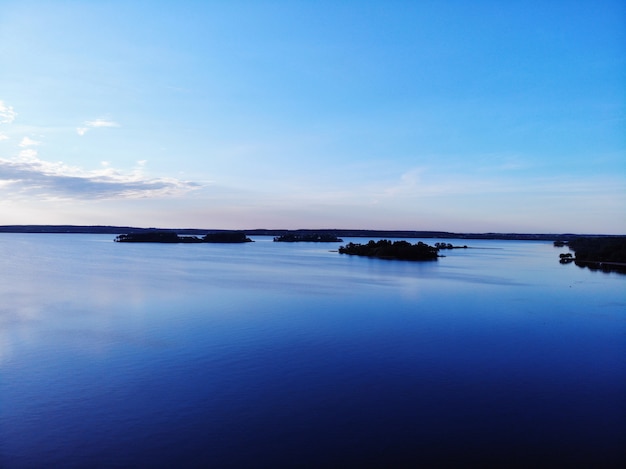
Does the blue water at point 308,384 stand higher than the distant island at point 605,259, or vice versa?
the distant island at point 605,259

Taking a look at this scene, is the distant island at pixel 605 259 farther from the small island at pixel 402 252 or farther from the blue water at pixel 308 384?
the blue water at pixel 308 384

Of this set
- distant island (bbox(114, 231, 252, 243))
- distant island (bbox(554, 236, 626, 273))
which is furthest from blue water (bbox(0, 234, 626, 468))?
distant island (bbox(114, 231, 252, 243))

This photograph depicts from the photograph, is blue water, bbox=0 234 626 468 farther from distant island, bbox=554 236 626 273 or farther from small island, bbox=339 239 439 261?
small island, bbox=339 239 439 261

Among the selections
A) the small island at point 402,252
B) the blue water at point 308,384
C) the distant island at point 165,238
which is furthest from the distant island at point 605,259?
the distant island at point 165,238

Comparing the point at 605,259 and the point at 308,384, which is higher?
the point at 605,259

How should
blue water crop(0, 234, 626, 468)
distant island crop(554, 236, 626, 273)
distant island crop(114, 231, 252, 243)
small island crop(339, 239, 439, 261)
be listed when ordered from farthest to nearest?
1. distant island crop(114, 231, 252, 243)
2. small island crop(339, 239, 439, 261)
3. distant island crop(554, 236, 626, 273)
4. blue water crop(0, 234, 626, 468)

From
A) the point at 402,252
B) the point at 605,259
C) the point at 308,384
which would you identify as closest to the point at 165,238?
the point at 402,252

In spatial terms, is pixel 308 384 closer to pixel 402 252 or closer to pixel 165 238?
pixel 402 252

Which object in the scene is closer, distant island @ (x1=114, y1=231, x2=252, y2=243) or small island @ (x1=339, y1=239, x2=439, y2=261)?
small island @ (x1=339, y1=239, x2=439, y2=261)
